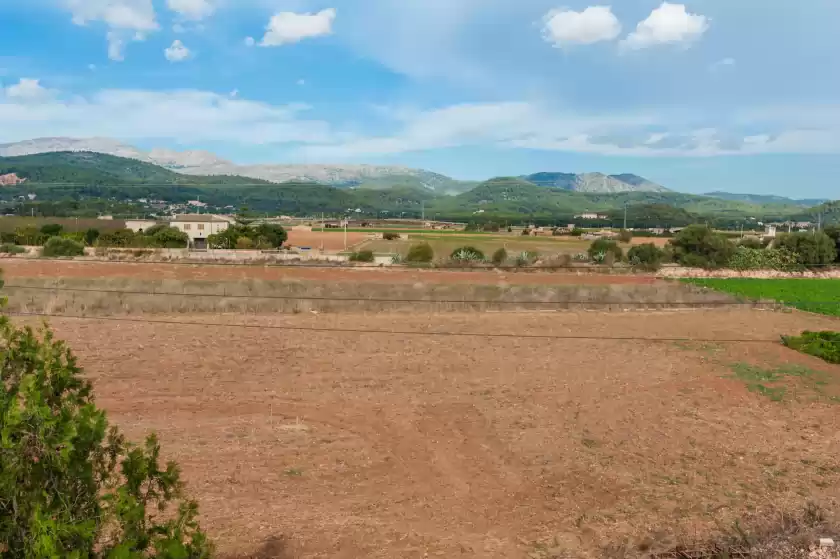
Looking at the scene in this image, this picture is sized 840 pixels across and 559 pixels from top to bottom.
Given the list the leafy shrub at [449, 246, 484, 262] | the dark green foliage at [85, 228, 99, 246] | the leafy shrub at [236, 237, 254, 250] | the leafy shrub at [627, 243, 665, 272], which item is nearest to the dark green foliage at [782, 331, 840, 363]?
the leafy shrub at [627, 243, 665, 272]

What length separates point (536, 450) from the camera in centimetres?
1062

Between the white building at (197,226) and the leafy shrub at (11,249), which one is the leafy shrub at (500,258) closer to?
the white building at (197,226)

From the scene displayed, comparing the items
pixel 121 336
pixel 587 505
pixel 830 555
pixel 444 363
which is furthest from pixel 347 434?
pixel 121 336

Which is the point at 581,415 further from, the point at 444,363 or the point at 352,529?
the point at 352,529

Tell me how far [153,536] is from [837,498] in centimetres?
932

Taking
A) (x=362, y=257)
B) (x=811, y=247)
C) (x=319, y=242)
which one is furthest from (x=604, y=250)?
(x=319, y=242)

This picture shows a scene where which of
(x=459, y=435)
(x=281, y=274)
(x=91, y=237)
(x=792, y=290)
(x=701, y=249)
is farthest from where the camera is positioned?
(x=91, y=237)

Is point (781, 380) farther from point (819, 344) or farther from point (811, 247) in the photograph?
point (811, 247)

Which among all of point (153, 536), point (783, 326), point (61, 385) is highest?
point (61, 385)

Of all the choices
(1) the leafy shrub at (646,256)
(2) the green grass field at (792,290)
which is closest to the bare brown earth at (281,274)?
(2) the green grass field at (792,290)

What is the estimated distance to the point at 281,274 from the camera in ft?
114

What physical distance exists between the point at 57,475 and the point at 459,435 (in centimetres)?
849

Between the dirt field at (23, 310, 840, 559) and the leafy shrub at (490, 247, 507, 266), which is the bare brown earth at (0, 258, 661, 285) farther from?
the dirt field at (23, 310, 840, 559)

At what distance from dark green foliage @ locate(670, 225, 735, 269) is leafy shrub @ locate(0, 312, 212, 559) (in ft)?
163
